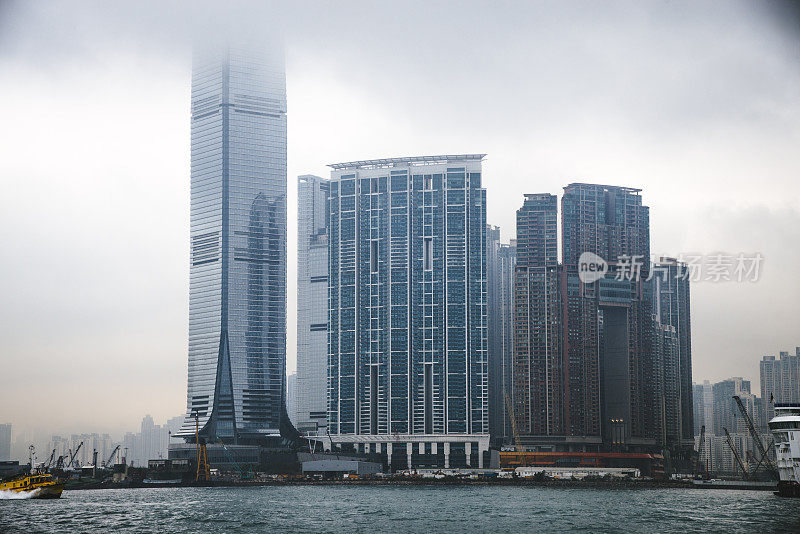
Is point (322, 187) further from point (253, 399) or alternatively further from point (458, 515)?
point (458, 515)

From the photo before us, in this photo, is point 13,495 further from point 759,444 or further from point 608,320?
point 608,320

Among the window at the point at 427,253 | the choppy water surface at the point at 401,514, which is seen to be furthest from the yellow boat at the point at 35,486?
the window at the point at 427,253

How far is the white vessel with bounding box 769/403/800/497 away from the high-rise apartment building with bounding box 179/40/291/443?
82.5 m

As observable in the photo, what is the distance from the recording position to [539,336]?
132m

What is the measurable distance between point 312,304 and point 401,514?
9923 cm

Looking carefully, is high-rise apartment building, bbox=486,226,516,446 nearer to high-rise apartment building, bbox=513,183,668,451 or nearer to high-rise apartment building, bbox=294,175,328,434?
high-rise apartment building, bbox=513,183,668,451

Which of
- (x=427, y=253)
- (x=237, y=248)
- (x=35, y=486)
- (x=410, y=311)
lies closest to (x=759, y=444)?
(x=410, y=311)

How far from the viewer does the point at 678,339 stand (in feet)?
484

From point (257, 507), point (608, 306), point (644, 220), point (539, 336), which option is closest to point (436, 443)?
point (539, 336)

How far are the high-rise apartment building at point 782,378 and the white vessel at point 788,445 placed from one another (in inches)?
1128

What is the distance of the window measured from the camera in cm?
13362

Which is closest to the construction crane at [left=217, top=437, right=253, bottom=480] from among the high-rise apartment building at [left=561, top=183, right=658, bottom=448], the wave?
the high-rise apartment building at [left=561, top=183, right=658, bottom=448]

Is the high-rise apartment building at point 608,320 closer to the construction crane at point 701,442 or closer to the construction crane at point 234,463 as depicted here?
the construction crane at point 701,442

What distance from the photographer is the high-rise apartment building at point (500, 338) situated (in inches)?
5502
